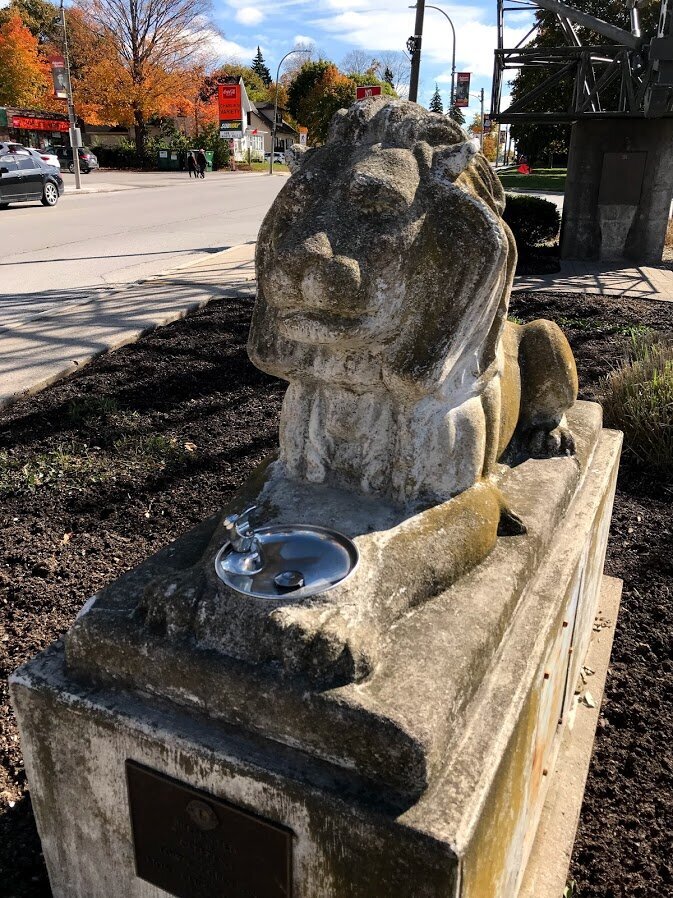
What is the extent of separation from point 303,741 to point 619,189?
12560 millimetres

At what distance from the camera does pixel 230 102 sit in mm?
33906

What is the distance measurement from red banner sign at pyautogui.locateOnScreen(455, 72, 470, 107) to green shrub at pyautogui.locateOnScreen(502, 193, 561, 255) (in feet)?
53.6

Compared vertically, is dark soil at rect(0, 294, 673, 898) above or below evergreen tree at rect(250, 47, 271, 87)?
below

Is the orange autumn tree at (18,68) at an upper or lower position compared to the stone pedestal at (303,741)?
upper

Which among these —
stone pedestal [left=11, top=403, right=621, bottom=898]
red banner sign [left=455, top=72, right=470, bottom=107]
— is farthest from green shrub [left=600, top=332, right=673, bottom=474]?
red banner sign [left=455, top=72, right=470, bottom=107]

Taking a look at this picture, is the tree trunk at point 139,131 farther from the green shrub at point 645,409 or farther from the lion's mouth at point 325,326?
the lion's mouth at point 325,326

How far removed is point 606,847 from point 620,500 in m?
2.69

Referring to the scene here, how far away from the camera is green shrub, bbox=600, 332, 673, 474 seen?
509 centimetres

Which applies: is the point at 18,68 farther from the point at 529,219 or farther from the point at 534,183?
the point at 529,219

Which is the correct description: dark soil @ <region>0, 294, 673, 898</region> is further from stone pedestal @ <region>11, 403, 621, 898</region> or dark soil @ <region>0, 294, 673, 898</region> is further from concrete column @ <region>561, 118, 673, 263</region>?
concrete column @ <region>561, 118, 673, 263</region>

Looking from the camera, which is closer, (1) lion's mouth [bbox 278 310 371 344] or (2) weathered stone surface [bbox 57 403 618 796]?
(2) weathered stone surface [bbox 57 403 618 796]

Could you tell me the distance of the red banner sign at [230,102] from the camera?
33.3m

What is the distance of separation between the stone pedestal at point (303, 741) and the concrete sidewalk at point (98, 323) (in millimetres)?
4293

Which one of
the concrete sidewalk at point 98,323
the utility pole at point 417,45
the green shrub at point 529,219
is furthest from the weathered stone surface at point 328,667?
the utility pole at point 417,45
